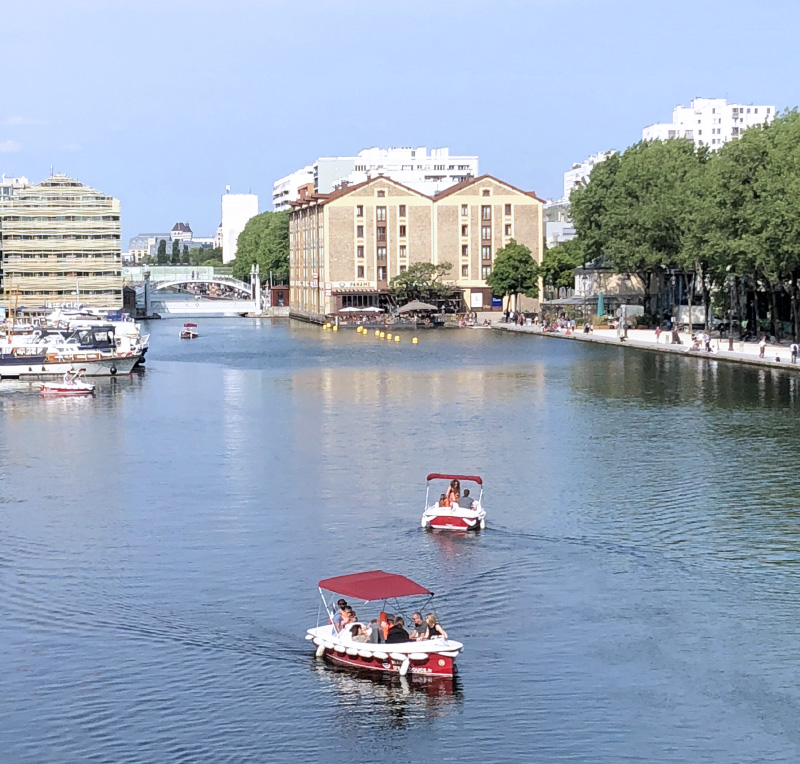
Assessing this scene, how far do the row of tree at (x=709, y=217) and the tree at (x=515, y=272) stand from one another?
5173mm

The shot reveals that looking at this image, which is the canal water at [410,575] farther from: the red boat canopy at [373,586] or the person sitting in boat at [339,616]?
the red boat canopy at [373,586]

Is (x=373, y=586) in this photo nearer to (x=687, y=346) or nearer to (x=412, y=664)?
(x=412, y=664)

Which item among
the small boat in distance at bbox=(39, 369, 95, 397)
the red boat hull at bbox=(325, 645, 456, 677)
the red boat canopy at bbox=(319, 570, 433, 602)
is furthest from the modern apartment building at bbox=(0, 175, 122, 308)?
the red boat hull at bbox=(325, 645, 456, 677)

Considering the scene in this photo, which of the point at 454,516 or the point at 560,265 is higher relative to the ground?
the point at 560,265

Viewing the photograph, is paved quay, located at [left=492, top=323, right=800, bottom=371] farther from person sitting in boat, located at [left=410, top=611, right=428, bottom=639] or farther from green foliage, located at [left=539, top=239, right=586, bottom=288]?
person sitting in boat, located at [left=410, top=611, right=428, bottom=639]

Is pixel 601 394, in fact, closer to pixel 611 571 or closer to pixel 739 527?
pixel 739 527

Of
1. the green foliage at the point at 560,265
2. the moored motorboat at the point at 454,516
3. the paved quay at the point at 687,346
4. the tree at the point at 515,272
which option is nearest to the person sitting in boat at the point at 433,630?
the moored motorboat at the point at 454,516

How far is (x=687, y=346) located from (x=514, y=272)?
4845 centimetres

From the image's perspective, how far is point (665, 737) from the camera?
21719 millimetres

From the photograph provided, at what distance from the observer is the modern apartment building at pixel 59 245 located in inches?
6235

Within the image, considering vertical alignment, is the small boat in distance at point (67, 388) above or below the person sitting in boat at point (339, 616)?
above

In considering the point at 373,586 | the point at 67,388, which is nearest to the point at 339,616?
the point at 373,586

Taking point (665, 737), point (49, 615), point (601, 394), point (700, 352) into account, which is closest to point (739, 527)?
point (665, 737)

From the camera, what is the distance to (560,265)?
14550 centimetres
